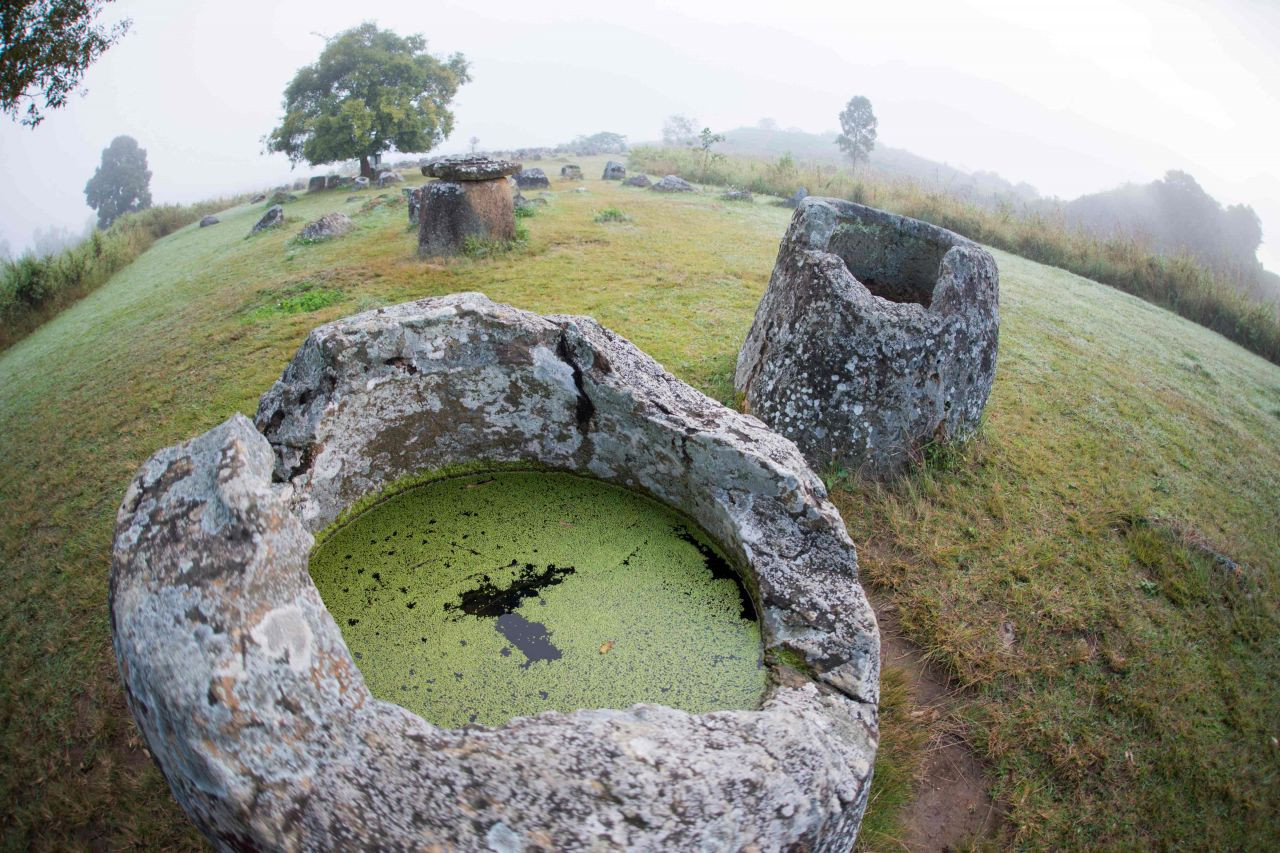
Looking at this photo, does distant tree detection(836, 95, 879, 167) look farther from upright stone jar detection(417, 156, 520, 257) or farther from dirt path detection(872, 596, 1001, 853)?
dirt path detection(872, 596, 1001, 853)

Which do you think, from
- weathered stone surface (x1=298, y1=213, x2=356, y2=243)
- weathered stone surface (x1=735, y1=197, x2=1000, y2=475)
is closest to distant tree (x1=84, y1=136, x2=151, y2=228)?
weathered stone surface (x1=298, y1=213, x2=356, y2=243)

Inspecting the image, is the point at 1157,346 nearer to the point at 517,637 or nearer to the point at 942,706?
the point at 942,706

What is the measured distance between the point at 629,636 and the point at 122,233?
1508 cm

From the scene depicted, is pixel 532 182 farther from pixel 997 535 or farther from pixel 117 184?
pixel 117 184

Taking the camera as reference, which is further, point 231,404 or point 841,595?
point 231,404

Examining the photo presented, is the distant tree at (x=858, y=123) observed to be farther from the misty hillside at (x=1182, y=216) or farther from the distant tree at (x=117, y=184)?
the distant tree at (x=117, y=184)

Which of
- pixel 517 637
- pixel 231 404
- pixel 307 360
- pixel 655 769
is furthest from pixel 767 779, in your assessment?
pixel 231 404

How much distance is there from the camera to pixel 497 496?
9.12 feet

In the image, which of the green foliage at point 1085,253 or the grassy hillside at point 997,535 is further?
the green foliage at point 1085,253

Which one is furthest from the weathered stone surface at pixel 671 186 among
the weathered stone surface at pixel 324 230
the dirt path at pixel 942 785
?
the dirt path at pixel 942 785

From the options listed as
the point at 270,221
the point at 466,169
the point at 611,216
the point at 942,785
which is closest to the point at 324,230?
the point at 270,221

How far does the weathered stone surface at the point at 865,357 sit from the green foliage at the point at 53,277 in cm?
931

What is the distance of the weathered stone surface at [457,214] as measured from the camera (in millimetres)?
7797

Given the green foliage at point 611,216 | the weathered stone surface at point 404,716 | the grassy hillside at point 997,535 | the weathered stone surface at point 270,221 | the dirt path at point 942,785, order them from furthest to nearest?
the weathered stone surface at point 270,221 → the green foliage at point 611,216 → the grassy hillside at point 997,535 → the dirt path at point 942,785 → the weathered stone surface at point 404,716
